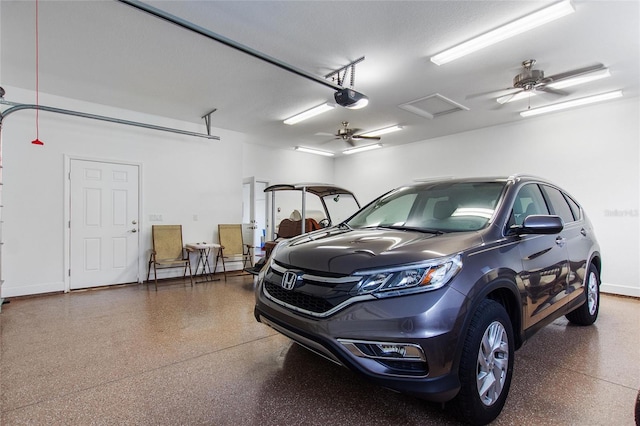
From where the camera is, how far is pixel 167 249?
573 centimetres

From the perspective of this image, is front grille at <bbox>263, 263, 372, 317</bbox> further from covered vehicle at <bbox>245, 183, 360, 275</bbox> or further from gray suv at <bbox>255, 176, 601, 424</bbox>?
covered vehicle at <bbox>245, 183, 360, 275</bbox>

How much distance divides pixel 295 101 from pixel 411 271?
4.12 metres

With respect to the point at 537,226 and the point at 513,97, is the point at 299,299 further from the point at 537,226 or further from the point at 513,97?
the point at 513,97

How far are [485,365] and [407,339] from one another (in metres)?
0.65

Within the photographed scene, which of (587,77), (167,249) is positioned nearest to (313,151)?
(167,249)

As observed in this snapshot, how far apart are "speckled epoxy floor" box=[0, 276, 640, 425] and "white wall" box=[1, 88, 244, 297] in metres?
1.49

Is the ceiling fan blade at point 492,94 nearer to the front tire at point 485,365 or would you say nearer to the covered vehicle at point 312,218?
the covered vehicle at point 312,218

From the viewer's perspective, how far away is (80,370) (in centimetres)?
236

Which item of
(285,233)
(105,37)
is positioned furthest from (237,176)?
(105,37)

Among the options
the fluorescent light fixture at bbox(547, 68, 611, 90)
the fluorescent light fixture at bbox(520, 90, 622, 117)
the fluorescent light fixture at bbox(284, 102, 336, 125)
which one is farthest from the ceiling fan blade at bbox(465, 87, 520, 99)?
the fluorescent light fixture at bbox(284, 102, 336, 125)

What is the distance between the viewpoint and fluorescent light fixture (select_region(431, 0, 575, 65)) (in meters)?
2.68

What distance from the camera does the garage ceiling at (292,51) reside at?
2.78m

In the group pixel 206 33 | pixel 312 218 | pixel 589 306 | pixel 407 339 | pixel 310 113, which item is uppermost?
pixel 310 113

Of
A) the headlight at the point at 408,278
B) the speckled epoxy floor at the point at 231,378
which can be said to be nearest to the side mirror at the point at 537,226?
the headlight at the point at 408,278
